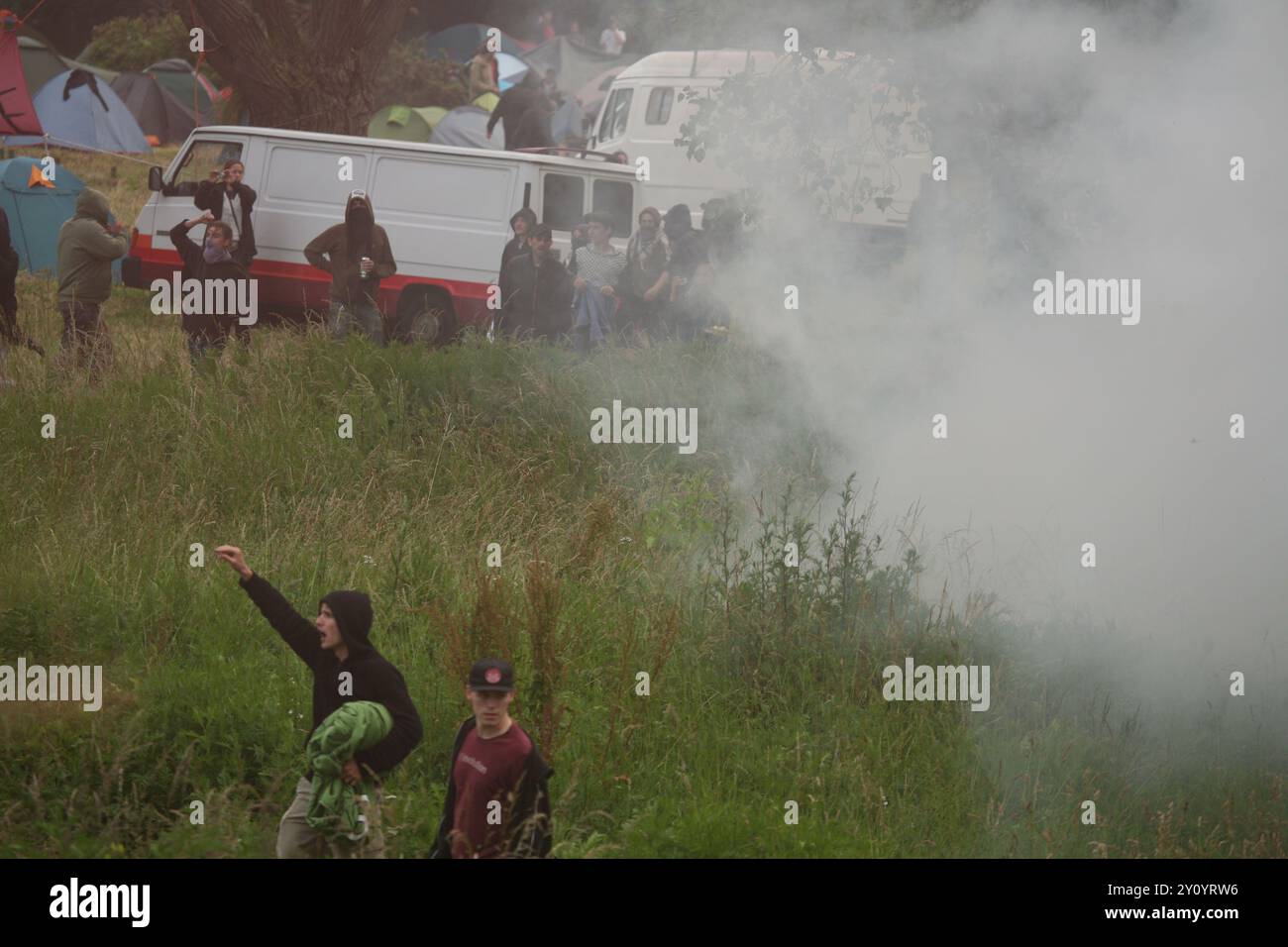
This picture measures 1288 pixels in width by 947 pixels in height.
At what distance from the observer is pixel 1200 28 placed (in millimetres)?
8344

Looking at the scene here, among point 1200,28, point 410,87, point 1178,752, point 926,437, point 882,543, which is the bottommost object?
point 1178,752

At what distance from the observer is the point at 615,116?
1864cm

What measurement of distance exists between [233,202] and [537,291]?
2.86 metres

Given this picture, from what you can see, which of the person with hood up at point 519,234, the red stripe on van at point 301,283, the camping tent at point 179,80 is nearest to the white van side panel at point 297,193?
the red stripe on van at point 301,283

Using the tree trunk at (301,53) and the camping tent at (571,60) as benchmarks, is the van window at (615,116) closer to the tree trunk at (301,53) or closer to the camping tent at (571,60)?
the tree trunk at (301,53)

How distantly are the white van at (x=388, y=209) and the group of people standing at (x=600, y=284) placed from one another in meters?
1.31

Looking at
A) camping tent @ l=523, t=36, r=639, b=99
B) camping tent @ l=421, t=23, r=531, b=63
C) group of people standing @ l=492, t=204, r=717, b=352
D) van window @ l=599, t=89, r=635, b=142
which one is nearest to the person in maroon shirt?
group of people standing @ l=492, t=204, r=717, b=352

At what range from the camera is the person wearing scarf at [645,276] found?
43.2 feet

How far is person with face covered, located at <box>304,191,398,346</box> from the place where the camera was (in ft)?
41.8

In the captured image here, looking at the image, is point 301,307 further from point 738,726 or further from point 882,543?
point 738,726

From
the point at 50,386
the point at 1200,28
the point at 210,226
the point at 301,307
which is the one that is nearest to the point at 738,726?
the point at 1200,28

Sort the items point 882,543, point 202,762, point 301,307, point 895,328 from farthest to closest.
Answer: point 301,307 → point 895,328 → point 882,543 → point 202,762

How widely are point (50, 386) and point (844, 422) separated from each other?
5.71 m

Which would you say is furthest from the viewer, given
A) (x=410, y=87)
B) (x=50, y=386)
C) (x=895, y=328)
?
(x=410, y=87)
